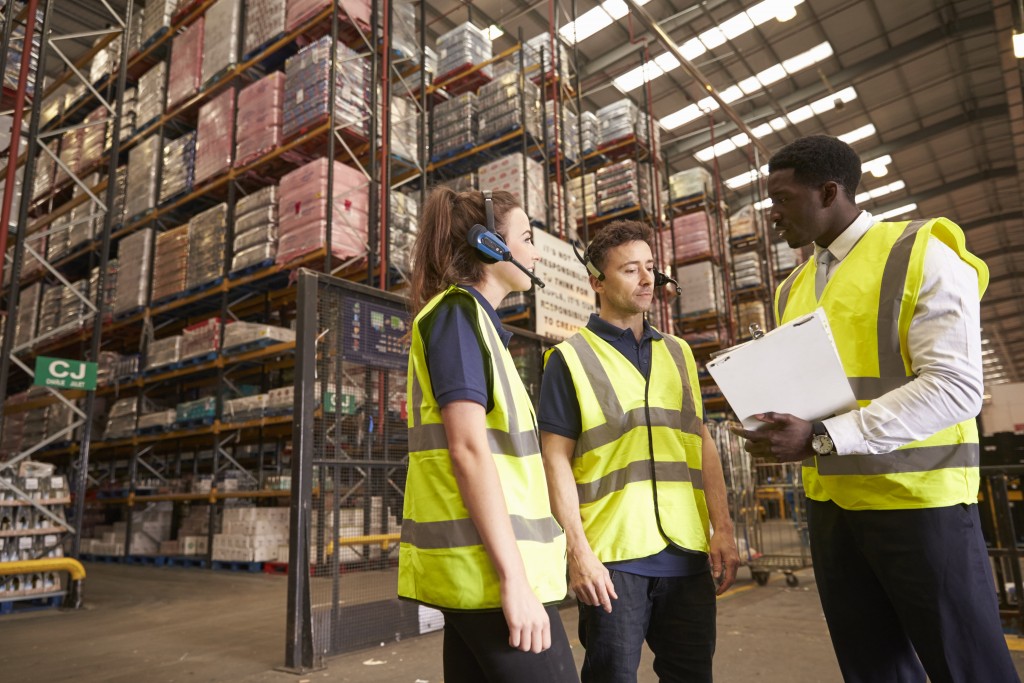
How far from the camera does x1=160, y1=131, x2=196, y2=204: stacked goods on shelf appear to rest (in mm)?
8883

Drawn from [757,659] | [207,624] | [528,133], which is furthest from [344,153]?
[757,659]

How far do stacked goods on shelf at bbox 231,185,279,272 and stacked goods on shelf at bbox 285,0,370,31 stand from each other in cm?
189

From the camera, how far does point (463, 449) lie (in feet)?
4.16

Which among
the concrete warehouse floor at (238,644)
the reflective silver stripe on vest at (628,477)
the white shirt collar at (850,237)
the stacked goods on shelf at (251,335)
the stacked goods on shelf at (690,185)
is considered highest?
the stacked goods on shelf at (690,185)

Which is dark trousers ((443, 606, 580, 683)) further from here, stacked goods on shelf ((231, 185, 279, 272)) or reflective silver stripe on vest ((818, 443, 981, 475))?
stacked goods on shelf ((231, 185, 279, 272))

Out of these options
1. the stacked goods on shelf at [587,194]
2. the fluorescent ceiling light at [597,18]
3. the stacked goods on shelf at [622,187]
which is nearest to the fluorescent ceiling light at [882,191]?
the fluorescent ceiling light at [597,18]

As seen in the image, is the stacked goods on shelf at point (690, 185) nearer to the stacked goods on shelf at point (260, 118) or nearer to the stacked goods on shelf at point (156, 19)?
the stacked goods on shelf at point (260, 118)

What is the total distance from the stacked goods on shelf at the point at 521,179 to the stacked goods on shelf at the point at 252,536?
187 inches

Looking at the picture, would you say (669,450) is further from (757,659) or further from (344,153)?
(344,153)

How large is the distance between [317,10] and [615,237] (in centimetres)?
664

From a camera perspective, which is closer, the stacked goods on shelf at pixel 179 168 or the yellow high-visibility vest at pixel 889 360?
the yellow high-visibility vest at pixel 889 360

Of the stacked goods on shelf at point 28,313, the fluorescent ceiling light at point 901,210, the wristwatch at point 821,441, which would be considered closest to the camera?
the wristwatch at point 821,441

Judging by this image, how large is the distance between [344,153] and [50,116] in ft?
23.6

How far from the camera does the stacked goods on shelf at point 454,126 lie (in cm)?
895
